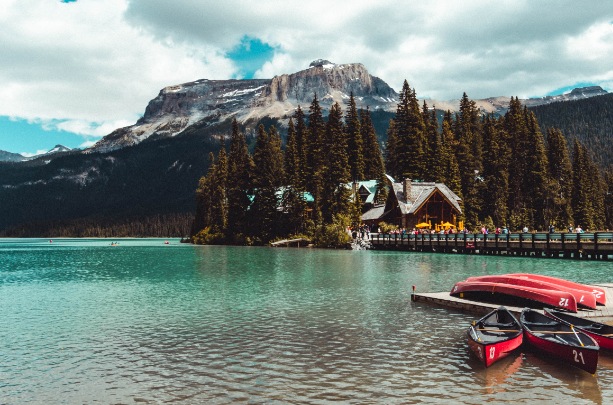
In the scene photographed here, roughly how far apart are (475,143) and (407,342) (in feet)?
346

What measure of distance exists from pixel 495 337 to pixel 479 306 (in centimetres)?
722

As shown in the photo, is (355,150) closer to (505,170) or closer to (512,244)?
(505,170)

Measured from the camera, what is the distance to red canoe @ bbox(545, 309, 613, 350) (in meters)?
16.3

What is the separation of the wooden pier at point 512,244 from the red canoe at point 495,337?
133ft

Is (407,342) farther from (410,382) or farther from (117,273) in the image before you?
(117,273)

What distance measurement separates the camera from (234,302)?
28828 millimetres

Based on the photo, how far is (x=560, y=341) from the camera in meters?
15.6

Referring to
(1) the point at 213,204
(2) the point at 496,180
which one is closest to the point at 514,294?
(2) the point at 496,180

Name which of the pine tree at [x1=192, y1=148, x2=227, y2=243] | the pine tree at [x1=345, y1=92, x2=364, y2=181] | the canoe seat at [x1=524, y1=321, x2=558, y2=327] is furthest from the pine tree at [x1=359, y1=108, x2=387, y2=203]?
the canoe seat at [x1=524, y1=321, x2=558, y2=327]

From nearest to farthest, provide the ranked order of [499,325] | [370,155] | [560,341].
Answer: [560,341]
[499,325]
[370,155]

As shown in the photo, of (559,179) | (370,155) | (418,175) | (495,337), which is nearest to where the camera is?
(495,337)

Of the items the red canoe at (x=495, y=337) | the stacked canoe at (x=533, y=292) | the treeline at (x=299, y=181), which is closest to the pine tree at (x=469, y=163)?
the treeline at (x=299, y=181)

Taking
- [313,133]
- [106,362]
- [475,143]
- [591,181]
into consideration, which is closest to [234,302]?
[106,362]

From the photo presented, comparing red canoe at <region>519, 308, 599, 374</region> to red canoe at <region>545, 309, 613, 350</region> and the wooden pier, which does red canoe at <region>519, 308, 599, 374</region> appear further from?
the wooden pier
